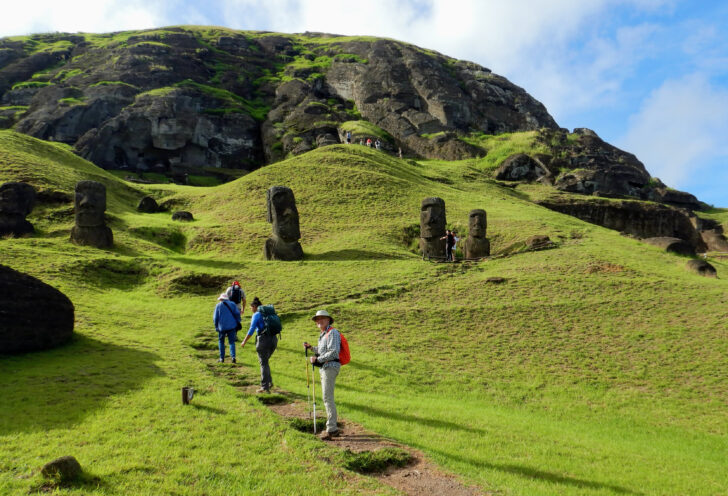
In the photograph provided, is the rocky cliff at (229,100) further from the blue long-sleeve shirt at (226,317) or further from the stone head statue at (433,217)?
the blue long-sleeve shirt at (226,317)

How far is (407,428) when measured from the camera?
33.3ft

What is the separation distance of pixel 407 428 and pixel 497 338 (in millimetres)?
9316

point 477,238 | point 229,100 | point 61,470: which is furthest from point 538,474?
point 229,100

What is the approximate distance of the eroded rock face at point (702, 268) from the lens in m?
25.8

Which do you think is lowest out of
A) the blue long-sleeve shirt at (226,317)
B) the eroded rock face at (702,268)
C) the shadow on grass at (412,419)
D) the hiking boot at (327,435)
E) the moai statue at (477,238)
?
the shadow on grass at (412,419)

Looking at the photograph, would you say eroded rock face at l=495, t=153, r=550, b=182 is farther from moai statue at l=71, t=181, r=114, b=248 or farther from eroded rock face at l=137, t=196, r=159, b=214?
moai statue at l=71, t=181, r=114, b=248

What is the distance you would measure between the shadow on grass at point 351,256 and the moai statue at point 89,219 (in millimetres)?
12813

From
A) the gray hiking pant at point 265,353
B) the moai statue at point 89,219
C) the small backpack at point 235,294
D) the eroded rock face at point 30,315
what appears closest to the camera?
the gray hiking pant at point 265,353

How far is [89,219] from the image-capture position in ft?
99.7

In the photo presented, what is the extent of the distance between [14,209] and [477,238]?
95.2 ft

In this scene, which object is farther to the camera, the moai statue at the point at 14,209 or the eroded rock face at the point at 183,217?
the eroded rock face at the point at 183,217

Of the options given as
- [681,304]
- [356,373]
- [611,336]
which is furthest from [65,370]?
[681,304]

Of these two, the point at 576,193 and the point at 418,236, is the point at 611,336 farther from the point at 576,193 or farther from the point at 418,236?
the point at 576,193

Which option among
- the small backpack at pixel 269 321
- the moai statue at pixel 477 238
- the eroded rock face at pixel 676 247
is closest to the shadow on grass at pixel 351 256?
the moai statue at pixel 477 238
